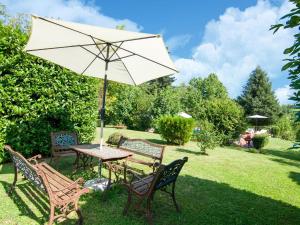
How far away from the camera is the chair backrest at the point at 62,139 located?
7.55 meters

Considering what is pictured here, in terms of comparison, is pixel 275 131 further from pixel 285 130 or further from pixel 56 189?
pixel 56 189

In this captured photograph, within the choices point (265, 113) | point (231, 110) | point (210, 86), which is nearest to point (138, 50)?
point (231, 110)

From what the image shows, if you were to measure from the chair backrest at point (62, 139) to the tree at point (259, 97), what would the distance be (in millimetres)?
41514

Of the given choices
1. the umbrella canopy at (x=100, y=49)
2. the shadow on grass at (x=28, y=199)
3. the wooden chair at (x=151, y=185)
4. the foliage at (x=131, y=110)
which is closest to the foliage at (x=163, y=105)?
the foliage at (x=131, y=110)

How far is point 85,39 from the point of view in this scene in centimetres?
589

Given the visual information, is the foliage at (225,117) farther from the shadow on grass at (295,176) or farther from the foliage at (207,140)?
the shadow on grass at (295,176)

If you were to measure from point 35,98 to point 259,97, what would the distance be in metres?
43.5

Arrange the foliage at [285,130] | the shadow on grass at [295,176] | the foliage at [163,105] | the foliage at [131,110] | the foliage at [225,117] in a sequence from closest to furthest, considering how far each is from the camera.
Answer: the shadow on grass at [295,176]
the foliage at [225,117]
the foliage at [163,105]
the foliage at [131,110]
the foliage at [285,130]

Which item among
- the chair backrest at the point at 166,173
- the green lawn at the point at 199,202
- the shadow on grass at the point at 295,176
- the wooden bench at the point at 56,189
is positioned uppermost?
the chair backrest at the point at 166,173

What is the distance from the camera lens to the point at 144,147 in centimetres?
779

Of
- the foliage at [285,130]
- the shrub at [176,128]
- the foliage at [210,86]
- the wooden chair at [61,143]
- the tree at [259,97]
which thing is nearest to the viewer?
the wooden chair at [61,143]

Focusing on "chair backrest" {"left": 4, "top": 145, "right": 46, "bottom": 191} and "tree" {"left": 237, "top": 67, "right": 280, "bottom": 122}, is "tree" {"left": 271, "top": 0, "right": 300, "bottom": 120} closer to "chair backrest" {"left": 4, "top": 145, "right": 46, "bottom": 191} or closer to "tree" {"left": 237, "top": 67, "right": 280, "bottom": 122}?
"chair backrest" {"left": 4, "top": 145, "right": 46, "bottom": 191}

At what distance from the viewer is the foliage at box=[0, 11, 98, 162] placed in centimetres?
759

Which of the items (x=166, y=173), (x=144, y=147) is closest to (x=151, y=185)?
(x=166, y=173)
